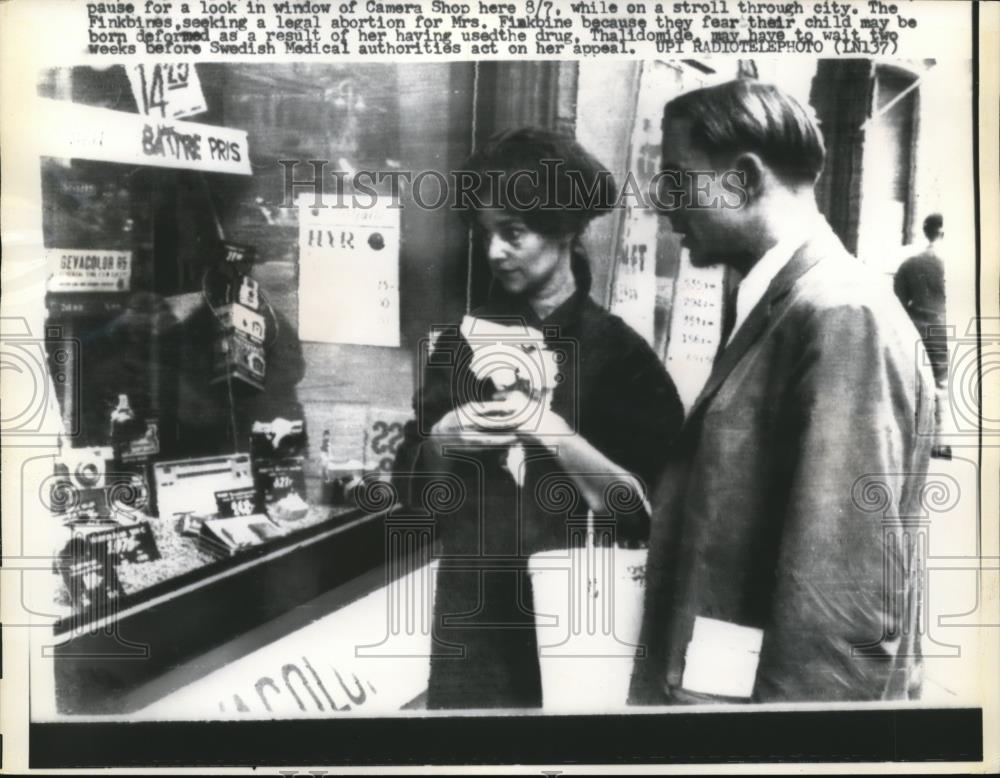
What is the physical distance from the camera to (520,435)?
2654 mm

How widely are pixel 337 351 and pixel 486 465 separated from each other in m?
0.60

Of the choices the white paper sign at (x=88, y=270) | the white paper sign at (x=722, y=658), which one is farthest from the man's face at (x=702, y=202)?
the white paper sign at (x=88, y=270)

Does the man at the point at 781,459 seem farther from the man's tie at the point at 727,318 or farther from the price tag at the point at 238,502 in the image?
the price tag at the point at 238,502

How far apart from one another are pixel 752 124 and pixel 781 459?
1.07 metres

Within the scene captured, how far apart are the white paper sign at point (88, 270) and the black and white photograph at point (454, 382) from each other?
0.01 meters

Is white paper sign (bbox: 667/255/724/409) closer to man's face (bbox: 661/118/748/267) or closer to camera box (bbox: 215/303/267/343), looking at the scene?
man's face (bbox: 661/118/748/267)

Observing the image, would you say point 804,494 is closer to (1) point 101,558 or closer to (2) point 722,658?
(2) point 722,658

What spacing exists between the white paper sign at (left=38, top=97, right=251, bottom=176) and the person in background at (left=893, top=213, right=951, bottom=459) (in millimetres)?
2155

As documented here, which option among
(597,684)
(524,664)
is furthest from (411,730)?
(597,684)

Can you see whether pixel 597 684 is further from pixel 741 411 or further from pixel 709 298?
pixel 709 298

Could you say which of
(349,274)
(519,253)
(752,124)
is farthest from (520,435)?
(752,124)

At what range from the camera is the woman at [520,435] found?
265 centimetres

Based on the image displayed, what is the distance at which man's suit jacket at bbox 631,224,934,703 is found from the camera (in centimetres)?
261

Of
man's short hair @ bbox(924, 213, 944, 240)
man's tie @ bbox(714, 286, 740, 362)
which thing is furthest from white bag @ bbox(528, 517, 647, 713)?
man's short hair @ bbox(924, 213, 944, 240)
